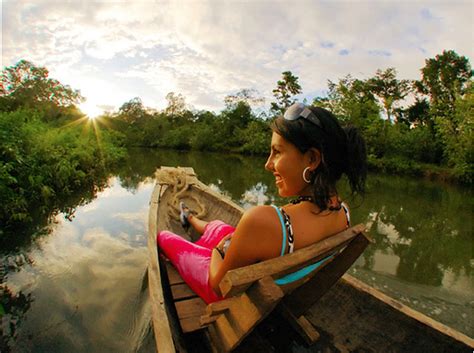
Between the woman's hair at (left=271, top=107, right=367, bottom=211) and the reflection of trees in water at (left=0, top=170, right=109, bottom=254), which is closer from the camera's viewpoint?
the woman's hair at (left=271, top=107, right=367, bottom=211)

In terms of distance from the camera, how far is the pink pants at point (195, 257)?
64.8 inches

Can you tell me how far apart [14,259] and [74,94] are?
A: 107 ft

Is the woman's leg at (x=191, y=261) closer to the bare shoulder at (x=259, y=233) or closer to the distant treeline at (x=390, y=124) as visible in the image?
the bare shoulder at (x=259, y=233)

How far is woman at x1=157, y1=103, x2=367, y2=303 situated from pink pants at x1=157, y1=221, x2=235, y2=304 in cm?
45

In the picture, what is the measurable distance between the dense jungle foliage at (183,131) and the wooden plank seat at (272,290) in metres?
3.24

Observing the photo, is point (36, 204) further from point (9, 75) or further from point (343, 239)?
point (9, 75)

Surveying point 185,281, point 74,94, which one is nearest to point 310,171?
point 185,281

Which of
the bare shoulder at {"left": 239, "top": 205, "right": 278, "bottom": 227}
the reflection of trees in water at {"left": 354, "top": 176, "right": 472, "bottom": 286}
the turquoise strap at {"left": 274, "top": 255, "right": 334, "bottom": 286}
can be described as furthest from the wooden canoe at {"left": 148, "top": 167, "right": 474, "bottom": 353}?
the reflection of trees in water at {"left": 354, "top": 176, "right": 472, "bottom": 286}

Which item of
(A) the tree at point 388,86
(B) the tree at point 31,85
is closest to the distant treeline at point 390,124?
(A) the tree at point 388,86

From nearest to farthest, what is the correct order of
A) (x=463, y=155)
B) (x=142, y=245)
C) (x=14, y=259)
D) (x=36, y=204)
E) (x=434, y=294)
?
(x=434, y=294) → (x=14, y=259) → (x=142, y=245) → (x=36, y=204) → (x=463, y=155)

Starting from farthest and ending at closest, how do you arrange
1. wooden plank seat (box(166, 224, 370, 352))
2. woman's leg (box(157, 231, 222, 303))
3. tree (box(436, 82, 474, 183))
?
tree (box(436, 82, 474, 183)) → woman's leg (box(157, 231, 222, 303)) → wooden plank seat (box(166, 224, 370, 352))

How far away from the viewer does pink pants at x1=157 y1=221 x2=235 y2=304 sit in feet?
5.40

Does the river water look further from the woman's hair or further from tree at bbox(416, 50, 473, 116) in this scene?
tree at bbox(416, 50, 473, 116)

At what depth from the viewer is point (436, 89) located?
22188mm
